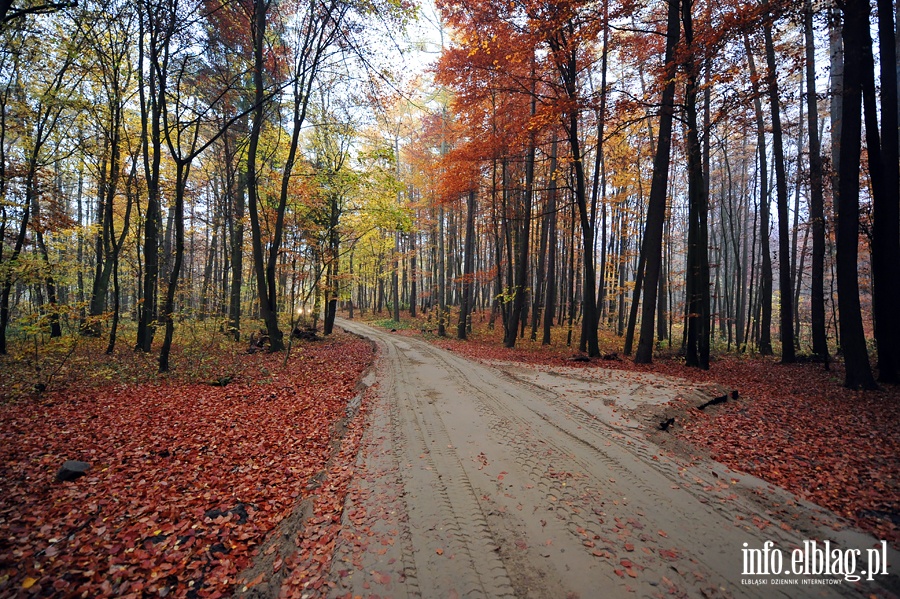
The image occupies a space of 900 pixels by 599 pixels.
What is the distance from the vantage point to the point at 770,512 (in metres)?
3.66

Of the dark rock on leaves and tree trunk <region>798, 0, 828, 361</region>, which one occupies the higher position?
tree trunk <region>798, 0, 828, 361</region>

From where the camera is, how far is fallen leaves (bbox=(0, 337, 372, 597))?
9.52ft

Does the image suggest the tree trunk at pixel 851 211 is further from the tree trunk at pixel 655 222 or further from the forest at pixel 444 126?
the tree trunk at pixel 655 222

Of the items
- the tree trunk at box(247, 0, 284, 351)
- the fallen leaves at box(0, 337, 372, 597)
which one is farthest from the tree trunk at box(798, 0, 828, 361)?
the tree trunk at box(247, 0, 284, 351)

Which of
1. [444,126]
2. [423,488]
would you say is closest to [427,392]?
[423,488]

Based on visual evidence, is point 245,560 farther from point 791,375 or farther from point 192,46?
point 791,375

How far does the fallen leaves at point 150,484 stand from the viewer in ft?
9.52

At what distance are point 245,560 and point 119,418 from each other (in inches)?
194

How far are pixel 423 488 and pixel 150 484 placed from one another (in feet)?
11.1

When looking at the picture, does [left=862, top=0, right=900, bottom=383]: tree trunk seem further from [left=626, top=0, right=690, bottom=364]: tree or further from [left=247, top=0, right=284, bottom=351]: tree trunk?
[left=247, top=0, right=284, bottom=351]: tree trunk

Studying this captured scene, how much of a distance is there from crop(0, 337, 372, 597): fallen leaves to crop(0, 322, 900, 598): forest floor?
0.08 feet

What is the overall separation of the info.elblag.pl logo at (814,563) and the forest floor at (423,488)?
0.35 feet

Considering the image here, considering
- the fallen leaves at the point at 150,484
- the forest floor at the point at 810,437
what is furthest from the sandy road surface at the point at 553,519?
the fallen leaves at the point at 150,484

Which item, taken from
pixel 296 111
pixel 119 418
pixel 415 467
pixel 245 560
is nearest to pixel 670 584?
pixel 415 467
